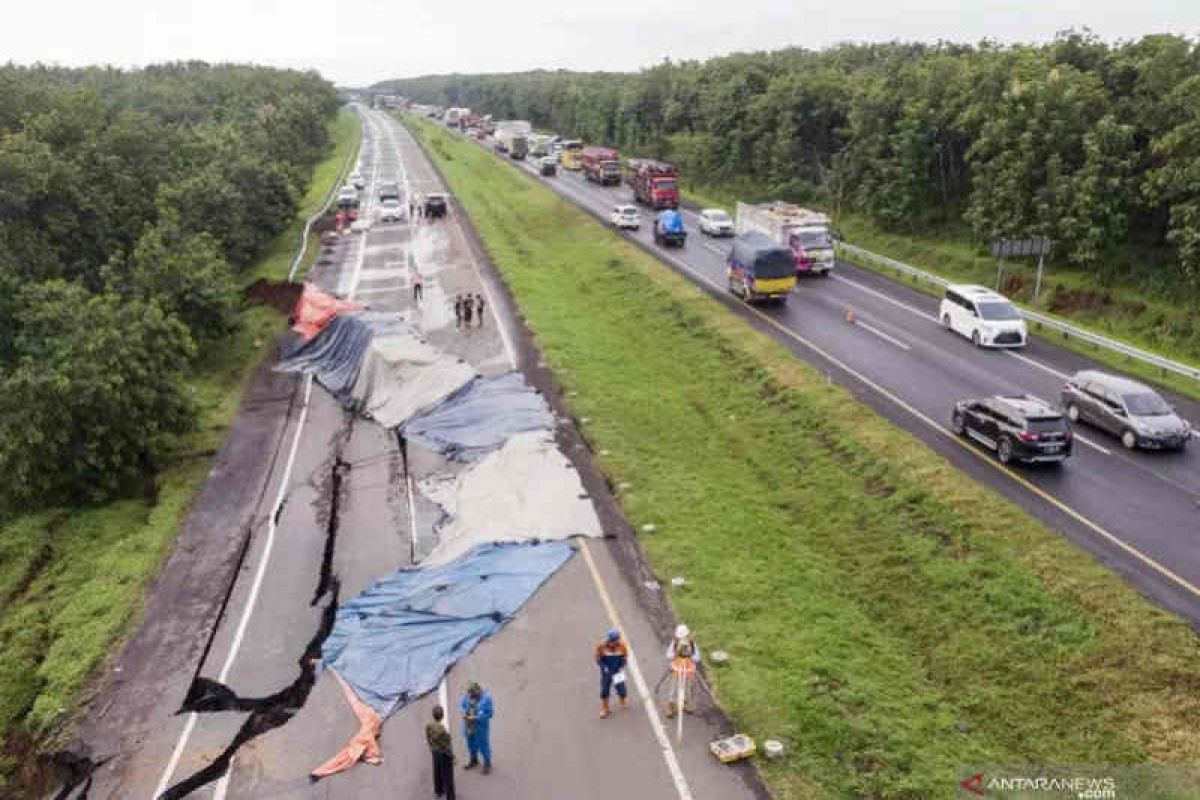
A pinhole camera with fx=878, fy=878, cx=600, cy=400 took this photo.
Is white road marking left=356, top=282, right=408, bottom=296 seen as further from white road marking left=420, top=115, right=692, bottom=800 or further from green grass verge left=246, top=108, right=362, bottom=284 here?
white road marking left=420, top=115, right=692, bottom=800

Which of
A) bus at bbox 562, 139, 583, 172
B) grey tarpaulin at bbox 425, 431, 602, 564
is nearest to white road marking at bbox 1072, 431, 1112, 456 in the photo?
grey tarpaulin at bbox 425, 431, 602, 564

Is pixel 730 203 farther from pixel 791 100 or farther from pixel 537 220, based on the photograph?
pixel 537 220

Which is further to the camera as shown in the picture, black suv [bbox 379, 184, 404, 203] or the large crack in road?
black suv [bbox 379, 184, 404, 203]

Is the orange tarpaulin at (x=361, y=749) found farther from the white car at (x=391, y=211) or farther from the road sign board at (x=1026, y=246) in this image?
the white car at (x=391, y=211)

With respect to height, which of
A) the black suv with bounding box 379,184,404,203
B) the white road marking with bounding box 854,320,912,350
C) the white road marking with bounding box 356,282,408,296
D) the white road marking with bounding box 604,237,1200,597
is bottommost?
the white road marking with bounding box 604,237,1200,597

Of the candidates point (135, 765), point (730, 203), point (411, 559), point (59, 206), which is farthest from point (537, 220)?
point (135, 765)

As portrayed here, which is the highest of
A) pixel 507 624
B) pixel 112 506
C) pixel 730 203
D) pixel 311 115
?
pixel 311 115
